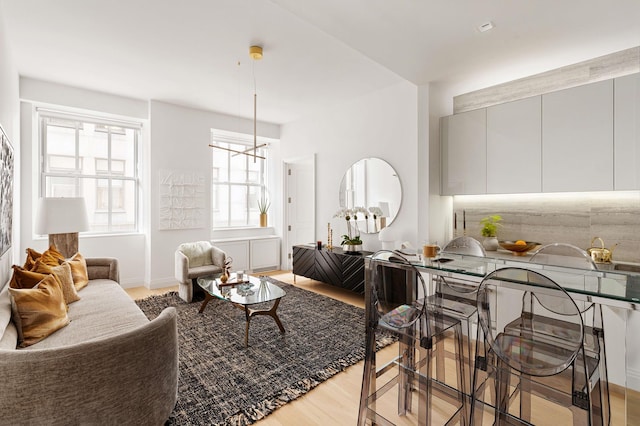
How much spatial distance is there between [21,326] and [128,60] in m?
2.93


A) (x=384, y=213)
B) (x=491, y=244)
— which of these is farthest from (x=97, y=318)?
(x=491, y=244)

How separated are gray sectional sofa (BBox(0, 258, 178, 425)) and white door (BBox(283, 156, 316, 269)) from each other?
14.8 ft

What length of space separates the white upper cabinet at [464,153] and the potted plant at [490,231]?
1.20 ft

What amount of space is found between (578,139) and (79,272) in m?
4.87

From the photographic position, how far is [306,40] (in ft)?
10.0

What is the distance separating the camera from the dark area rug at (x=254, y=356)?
6.63 ft

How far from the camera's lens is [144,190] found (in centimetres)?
505

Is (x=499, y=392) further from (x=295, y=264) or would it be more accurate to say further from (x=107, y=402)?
(x=295, y=264)

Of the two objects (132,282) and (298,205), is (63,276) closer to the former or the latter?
(132,282)

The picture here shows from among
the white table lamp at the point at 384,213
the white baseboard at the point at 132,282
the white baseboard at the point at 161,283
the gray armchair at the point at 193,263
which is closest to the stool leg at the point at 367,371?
the white table lamp at the point at 384,213

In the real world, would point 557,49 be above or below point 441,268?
above

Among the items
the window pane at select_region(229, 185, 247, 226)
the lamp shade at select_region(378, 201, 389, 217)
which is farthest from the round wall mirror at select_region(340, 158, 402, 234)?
the window pane at select_region(229, 185, 247, 226)

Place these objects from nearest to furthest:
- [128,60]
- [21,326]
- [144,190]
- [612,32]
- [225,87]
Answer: [21,326]
[612,32]
[128,60]
[225,87]
[144,190]

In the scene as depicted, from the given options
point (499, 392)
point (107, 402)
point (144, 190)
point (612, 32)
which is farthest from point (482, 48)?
point (144, 190)
